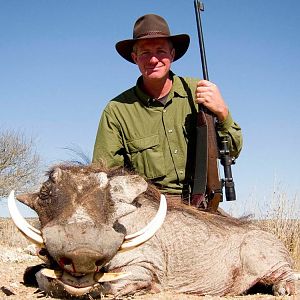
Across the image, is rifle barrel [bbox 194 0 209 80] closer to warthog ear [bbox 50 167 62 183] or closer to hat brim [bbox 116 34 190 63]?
hat brim [bbox 116 34 190 63]

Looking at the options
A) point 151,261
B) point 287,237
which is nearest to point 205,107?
point 151,261

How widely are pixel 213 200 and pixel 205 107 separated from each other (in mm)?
887

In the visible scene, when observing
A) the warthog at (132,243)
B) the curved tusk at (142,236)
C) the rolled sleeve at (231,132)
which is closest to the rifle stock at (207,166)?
the rolled sleeve at (231,132)

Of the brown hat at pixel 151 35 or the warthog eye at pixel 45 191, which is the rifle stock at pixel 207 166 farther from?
the warthog eye at pixel 45 191

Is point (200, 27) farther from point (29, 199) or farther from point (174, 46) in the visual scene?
point (29, 199)

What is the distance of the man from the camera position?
5832 mm

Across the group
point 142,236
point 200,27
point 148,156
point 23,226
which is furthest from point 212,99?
point 23,226

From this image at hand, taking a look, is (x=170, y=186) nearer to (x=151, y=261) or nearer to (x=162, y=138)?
(x=162, y=138)

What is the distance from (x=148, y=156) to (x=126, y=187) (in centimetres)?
169

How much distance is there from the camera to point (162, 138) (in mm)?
5918

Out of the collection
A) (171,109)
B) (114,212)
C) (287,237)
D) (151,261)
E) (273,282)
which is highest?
(171,109)

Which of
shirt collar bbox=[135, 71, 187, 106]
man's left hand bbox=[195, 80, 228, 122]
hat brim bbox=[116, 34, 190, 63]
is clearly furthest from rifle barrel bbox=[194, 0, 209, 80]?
man's left hand bbox=[195, 80, 228, 122]

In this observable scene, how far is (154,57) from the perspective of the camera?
587cm

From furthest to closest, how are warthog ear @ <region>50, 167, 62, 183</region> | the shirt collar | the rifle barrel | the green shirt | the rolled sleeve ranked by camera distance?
1. the rifle barrel
2. the shirt collar
3. the green shirt
4. the rolled sleeve
5. warthog ear @ <region>50, 167, 62, 183</region>
